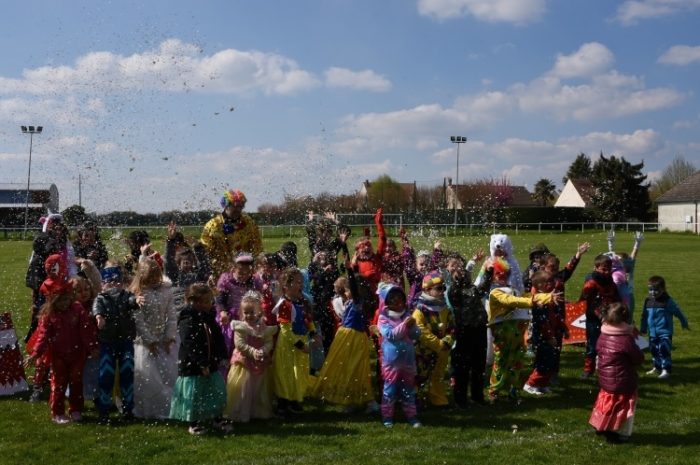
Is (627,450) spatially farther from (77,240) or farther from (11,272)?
(11,272)

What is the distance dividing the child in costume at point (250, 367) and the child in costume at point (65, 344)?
1471 mm

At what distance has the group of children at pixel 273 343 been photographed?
6.48 metres

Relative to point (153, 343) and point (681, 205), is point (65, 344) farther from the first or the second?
point (681, 205)

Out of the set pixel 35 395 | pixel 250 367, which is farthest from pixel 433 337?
pixel 35 395

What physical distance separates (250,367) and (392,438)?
1.60 metres

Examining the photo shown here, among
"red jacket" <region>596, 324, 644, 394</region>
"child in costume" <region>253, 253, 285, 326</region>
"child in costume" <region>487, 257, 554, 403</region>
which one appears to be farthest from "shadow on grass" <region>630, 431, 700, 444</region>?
"child in costume" <region>253, 253, 285, 326</region>

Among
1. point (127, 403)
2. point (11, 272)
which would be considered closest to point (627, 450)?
point (127, 403)

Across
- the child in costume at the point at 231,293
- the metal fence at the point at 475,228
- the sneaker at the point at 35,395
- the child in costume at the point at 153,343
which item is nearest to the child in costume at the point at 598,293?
the child in costume at the point at 231,293

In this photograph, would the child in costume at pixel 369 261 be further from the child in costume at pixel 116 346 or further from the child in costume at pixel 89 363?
the child in costume at pixel 89 363

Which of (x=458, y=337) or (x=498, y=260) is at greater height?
(x=498, y=260)

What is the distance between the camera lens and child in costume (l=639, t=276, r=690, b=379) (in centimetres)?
888

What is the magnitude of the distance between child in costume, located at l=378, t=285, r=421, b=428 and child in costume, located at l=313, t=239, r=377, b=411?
0.45m

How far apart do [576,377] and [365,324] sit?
130 inches

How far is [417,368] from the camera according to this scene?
24.3 feet
